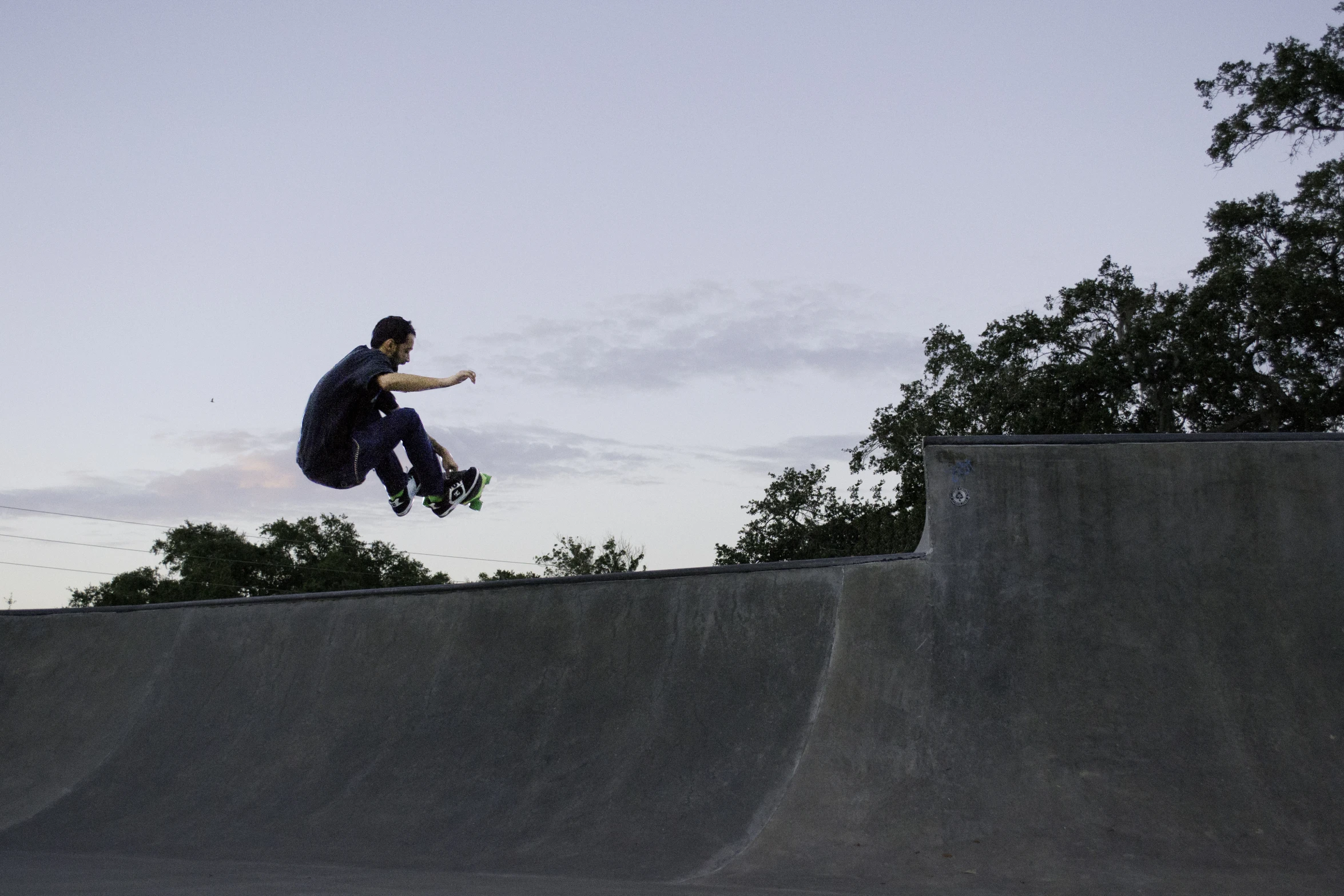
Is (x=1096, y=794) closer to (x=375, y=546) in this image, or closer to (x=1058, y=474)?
(x=1058, y=474)

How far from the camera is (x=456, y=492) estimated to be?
6109 millimetres

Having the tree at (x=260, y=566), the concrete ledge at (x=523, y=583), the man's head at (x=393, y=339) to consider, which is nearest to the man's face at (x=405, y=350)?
the man's head at (x=393, y=339)

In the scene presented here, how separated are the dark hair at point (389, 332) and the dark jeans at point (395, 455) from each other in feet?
1.39

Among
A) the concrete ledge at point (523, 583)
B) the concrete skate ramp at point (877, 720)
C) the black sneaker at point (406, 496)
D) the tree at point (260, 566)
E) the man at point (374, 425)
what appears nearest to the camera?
the concrete skate ramp at point (877, 720)

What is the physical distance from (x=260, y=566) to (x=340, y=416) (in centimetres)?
5345

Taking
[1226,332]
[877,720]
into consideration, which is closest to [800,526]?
[1226,332]

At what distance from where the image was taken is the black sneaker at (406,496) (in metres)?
6.02

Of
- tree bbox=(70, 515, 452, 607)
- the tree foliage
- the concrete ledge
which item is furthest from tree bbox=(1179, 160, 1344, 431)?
tree bbox=(70, 515, 452, 607)

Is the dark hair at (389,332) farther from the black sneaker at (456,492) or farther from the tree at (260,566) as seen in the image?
the tree at (260,566)

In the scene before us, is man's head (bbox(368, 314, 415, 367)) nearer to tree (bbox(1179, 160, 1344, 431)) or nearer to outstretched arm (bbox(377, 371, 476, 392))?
outstretched arm (bbox(377, 371, 476, 392))

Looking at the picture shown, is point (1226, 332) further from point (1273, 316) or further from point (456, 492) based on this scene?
point (456, 492)

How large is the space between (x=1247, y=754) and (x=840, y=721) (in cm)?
206

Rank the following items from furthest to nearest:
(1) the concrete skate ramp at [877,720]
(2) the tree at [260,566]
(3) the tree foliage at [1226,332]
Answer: (2) the tree at [260,566]
(3) the tree foliage at [1226,332]
(1) the concrete skate ramp at [877,720]

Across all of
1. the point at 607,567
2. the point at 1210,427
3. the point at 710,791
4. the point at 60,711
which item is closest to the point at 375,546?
the point at 607,567
